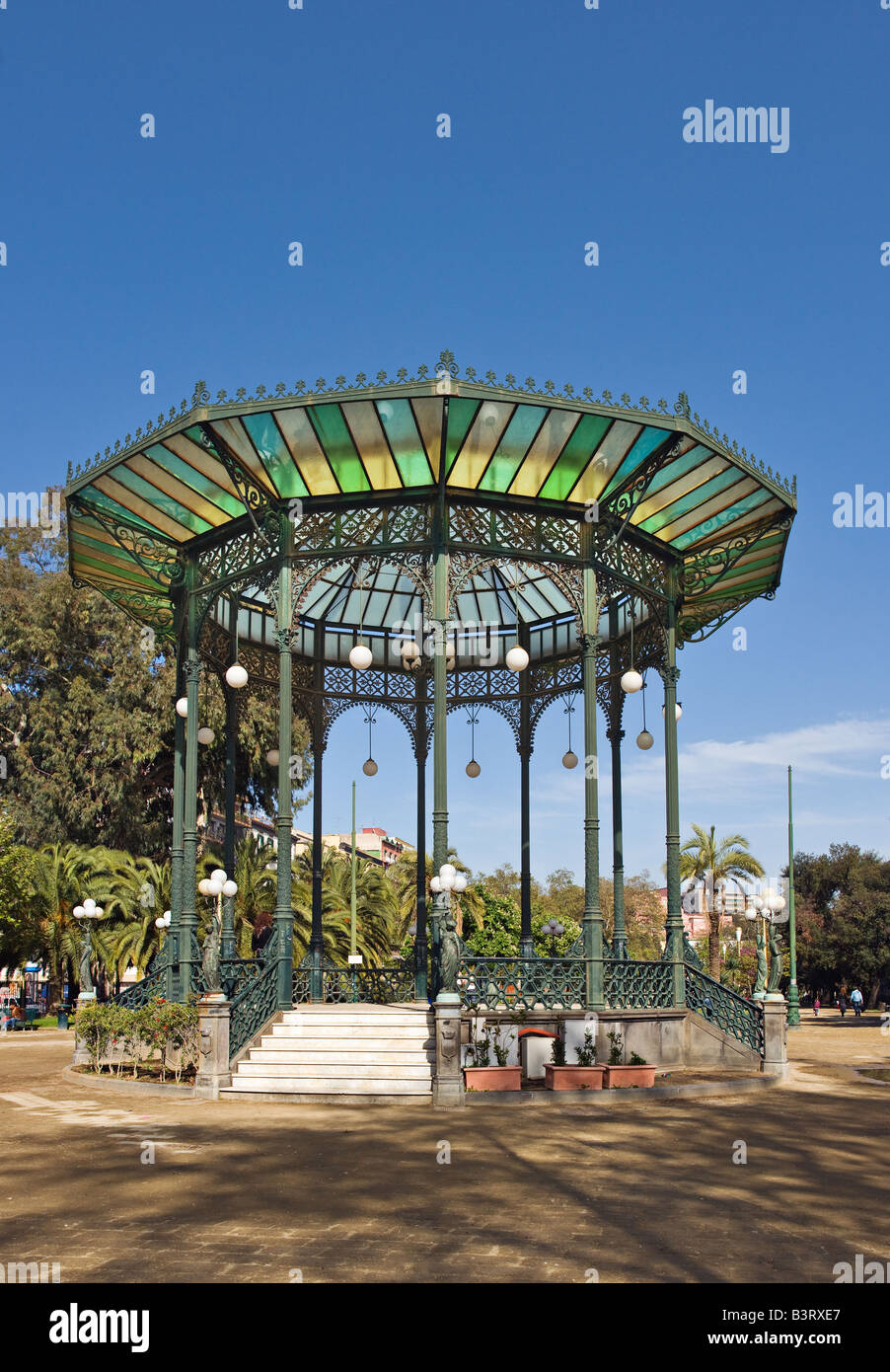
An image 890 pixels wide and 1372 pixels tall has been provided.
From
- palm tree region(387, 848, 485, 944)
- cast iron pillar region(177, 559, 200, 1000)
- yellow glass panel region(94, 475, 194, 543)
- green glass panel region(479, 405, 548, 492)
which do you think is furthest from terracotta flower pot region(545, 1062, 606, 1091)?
palm tree region(387, 848, 485, 944)

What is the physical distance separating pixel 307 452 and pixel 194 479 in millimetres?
2209

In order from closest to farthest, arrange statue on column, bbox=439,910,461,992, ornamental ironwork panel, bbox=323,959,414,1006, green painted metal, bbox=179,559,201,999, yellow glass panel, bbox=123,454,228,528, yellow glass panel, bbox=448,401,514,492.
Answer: statue on column, bbox=439,910,461,992
yellow glass panel, bbox=448,401,514,492
yellow glass panel, bbox=123,454,228,528
green painted metal, bbox=179,559,201,999
ornamental ironwork panel, bbox=323,959,414,1006

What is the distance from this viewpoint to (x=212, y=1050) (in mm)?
15773

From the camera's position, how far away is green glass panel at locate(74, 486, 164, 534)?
1901 centimetres

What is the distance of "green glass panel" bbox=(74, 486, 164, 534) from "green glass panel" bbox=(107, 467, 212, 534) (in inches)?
9.8

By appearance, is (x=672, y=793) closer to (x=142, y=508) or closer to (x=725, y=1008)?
(x=725, y=1008)

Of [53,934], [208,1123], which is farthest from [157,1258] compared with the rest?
[53,934]

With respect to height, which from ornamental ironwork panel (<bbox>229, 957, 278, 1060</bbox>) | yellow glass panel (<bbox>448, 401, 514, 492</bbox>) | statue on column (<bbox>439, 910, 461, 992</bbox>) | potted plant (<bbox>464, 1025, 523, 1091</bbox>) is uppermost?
yellow glass panel (<bbox>448, 401, 514, 492</bbox>)

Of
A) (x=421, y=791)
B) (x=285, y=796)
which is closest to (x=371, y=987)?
(x=421, y=791)

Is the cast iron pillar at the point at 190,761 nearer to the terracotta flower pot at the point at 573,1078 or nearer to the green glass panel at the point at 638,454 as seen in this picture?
the terracotta flower pot at the point at 573,1078

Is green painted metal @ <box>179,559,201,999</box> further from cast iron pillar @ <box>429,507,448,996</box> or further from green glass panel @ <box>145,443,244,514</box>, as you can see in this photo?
cast iron pillar @ <box>429,507,448,996</box>

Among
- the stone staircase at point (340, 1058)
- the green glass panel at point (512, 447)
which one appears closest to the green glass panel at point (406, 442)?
the green glass panel at point (512, 447)

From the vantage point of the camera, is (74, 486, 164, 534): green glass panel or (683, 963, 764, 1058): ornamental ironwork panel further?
(74, 486, 164, 534): green glass panel
